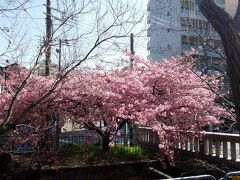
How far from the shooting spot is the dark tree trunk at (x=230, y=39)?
481 centimetres

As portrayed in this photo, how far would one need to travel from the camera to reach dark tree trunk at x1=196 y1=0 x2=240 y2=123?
481 centimetres

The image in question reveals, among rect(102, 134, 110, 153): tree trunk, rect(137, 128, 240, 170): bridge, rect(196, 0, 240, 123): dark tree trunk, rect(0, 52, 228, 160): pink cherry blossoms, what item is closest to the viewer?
rect(196, 0, 240, 123): dark tree trunk

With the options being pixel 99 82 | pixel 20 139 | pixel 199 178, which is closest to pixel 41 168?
pixel 20 139

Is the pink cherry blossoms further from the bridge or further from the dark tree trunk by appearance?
the dark tree trunk

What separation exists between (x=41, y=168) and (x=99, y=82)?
3394mm

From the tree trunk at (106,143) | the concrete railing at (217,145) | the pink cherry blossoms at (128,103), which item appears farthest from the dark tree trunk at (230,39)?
the tree trunk at (106,143)

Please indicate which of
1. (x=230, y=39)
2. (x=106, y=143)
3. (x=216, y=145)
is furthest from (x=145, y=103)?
(x=230, y=39)

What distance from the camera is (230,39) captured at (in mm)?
4926

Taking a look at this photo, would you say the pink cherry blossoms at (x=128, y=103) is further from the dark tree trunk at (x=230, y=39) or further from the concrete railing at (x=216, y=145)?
the dark tree trunk at (x=230, y=39)

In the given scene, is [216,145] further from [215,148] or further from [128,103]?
[128,103]

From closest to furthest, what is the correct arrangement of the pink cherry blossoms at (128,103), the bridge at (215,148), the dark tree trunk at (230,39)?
the dark tree trunk at (230,39) < the bridge at (215,148) < the pink cherry blossoms at (128,103)

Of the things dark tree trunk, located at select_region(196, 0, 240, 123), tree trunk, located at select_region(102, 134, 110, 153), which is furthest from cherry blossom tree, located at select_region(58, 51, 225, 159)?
dark tree trunk, located at select_region(196, 0, 240, 123)

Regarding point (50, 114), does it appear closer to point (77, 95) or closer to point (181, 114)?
point (77, 95)

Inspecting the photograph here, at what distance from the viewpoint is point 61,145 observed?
47.6ft
